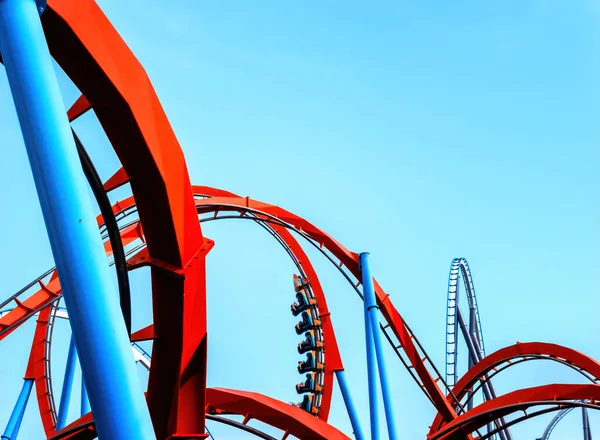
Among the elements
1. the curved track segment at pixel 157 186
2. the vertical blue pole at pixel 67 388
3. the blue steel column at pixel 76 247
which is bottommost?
the blue steel column at pixel 76 247

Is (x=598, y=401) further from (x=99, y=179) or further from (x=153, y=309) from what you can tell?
(x=99, y=179)

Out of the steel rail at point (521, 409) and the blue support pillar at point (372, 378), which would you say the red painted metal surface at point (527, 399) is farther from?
the blue support pillar at point (372, 378)

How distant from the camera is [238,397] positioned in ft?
42.9

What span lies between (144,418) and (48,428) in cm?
1489

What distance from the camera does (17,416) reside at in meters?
15.4

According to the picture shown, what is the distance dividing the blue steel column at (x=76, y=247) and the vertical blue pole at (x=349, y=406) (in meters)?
11.7

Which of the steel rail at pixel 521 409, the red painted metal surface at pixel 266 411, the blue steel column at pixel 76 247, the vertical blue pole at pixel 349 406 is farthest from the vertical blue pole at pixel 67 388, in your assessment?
the blue steel column at pixel 76 247

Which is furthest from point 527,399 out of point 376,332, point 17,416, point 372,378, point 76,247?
point 76,247

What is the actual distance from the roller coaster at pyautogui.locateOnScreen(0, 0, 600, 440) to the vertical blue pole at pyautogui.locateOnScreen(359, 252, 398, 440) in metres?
0.02

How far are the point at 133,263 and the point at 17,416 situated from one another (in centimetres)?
1026

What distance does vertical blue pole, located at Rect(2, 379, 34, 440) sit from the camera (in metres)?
15.3

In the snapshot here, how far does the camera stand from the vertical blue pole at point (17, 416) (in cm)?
1525

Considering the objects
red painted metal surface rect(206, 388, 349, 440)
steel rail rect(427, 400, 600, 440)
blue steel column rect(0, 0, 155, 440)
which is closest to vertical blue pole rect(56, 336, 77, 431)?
red painted metal surface rect(206, 388, 349, 440)

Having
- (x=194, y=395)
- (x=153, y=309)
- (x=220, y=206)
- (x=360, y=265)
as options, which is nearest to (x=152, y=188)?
(x=153, y=309)
